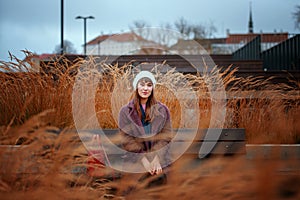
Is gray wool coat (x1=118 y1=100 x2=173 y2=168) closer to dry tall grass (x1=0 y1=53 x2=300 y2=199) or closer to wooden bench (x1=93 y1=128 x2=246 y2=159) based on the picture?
dry tall grass (x1=0 y1=53 x2=300 y2=199)

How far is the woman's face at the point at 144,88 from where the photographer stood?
12.2 ft

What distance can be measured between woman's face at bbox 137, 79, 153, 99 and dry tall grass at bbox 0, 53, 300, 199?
650 millimetres

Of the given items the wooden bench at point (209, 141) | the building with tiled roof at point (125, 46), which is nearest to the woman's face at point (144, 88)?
the wooden bench at point (209, 141)

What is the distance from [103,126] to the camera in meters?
4.84

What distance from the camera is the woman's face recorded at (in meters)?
3.71

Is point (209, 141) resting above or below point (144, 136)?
below

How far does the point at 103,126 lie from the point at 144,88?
1279 mm

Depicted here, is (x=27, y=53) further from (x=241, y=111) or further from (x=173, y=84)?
(x=241, y=111)

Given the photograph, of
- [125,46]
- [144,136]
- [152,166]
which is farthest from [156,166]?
[125,46]

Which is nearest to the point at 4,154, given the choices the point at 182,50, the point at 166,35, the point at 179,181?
the point at 179,181

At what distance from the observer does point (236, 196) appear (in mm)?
1860

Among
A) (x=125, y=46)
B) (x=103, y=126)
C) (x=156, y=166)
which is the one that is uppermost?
(x=125, y=46)

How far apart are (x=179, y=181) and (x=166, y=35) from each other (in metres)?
17.1

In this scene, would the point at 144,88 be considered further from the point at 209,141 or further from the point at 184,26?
the point at 184,26
